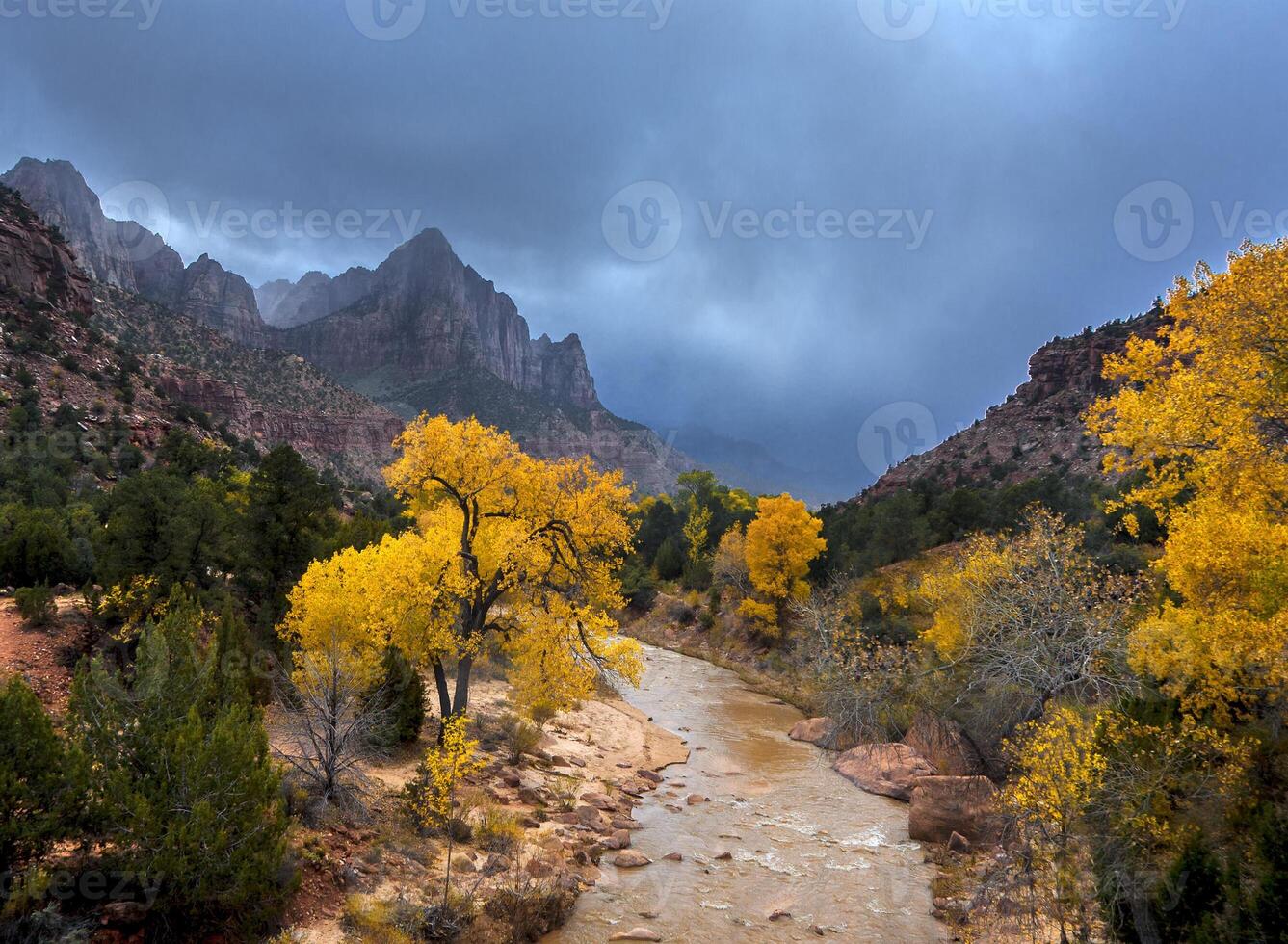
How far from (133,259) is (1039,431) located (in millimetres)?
229352

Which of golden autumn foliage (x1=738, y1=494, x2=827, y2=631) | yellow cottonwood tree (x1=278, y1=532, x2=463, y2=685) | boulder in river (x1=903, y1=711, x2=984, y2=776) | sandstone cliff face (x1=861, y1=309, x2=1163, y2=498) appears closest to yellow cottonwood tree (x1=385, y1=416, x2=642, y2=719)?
yellow cottonwood tree (x1=278, y1=532, x2=463, y2=685)

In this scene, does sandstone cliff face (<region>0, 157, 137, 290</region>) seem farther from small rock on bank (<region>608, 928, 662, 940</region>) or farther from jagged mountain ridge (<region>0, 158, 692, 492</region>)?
small rock on bank (<region>608, 928, 662, 940</region>)

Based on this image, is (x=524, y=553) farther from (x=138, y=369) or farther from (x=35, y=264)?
(x=35, y=264)

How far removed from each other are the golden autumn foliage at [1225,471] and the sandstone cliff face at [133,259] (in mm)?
188830

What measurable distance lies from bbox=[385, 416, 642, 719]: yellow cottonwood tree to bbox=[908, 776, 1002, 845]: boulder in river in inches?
299

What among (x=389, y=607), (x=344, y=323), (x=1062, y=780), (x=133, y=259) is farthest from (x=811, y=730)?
(x=133, y=259)

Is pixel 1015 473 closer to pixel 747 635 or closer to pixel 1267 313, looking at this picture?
pixel 747 635

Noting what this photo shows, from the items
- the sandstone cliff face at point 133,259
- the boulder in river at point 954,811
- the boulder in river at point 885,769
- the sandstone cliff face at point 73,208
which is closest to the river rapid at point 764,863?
the boulder in river at point 885,769

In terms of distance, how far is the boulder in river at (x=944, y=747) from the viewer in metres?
17.9

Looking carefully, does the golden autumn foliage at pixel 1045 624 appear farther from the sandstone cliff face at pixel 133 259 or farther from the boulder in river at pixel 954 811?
the sandstone cliff face at pixel 133 259

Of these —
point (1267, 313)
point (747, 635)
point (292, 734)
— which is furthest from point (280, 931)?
point (747, 635)

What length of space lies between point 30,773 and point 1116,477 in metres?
64.1

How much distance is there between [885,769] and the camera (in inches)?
757

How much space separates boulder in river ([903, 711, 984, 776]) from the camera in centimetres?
1792
